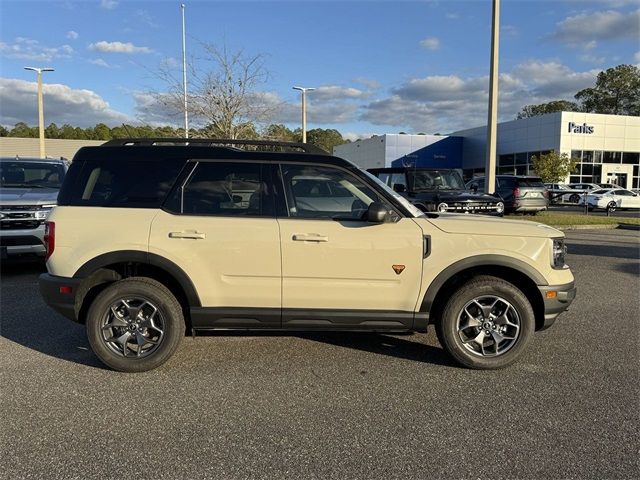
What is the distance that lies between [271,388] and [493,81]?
15.0m

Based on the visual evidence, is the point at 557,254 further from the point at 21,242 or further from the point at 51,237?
the point at 21,242

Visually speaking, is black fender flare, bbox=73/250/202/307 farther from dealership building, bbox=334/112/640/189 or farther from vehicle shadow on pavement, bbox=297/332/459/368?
dealership building, bbox=334/112/640/189

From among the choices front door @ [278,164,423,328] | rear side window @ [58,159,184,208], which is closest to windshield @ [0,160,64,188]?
rear side window @ [58,159,184,208]

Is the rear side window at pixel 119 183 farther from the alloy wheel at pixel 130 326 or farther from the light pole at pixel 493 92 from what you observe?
the light pole at pixel 493 92

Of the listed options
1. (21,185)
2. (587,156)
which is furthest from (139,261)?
(587,156)

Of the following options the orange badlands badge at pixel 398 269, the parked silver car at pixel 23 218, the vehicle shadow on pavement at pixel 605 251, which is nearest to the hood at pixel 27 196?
the parked silver car at pixel 23 218

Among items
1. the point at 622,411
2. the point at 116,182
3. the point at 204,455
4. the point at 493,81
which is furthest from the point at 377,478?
the point at 493,81

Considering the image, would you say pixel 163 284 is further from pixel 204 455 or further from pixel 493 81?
pixel 493 81

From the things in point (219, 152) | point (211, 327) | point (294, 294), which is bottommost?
point (211, 327)

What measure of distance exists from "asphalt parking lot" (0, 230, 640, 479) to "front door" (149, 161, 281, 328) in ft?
1.80

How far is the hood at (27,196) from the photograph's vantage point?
748 cm

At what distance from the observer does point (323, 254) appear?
3977mm

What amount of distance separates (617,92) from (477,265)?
78175mm

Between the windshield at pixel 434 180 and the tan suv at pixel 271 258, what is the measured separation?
8.87 meters
